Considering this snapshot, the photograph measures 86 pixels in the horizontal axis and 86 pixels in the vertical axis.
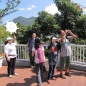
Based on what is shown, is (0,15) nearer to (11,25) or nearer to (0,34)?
(0,34)

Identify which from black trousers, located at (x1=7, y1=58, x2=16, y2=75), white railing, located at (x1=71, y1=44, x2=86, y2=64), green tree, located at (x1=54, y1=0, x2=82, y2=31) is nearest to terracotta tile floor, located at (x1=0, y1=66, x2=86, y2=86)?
black trousers, located at (x1=7, y1=58, x2=16, y2=75)

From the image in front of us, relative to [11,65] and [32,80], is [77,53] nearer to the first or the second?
[32,80]

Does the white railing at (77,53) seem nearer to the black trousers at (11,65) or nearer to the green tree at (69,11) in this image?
the green tree at (69,11)

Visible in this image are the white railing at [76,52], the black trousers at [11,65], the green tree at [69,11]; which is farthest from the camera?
the green tree at [69,11]

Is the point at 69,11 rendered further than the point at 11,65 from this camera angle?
Yes

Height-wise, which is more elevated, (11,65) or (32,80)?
(11,65)

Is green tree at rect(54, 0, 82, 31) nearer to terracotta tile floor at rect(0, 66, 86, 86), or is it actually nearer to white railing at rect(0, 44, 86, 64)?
white railing at rect(0, 44, 86, 64)

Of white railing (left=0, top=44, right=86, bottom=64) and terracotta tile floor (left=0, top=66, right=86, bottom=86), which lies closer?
terracotta tile floor (left=0, top=66, right=86, bottom=86)

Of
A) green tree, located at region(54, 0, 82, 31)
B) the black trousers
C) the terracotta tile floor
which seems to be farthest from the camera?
green tree, located at region(54, 0, 82, 31)

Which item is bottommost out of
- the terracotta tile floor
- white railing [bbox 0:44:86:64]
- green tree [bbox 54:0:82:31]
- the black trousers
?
the terracotta tile floor

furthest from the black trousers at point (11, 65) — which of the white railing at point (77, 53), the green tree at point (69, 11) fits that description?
the green tree at point (69, 11)

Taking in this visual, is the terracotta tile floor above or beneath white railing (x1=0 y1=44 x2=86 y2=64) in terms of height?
beneath

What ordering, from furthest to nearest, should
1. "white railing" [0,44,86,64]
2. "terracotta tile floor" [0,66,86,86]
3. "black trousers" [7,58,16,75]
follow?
"white railing" [0,44,86,64], "black trousers" [7,58,16,75], "terracotta tile floor" [0,66,86,86]

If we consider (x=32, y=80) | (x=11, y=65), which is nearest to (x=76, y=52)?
(x=32, y=80)
